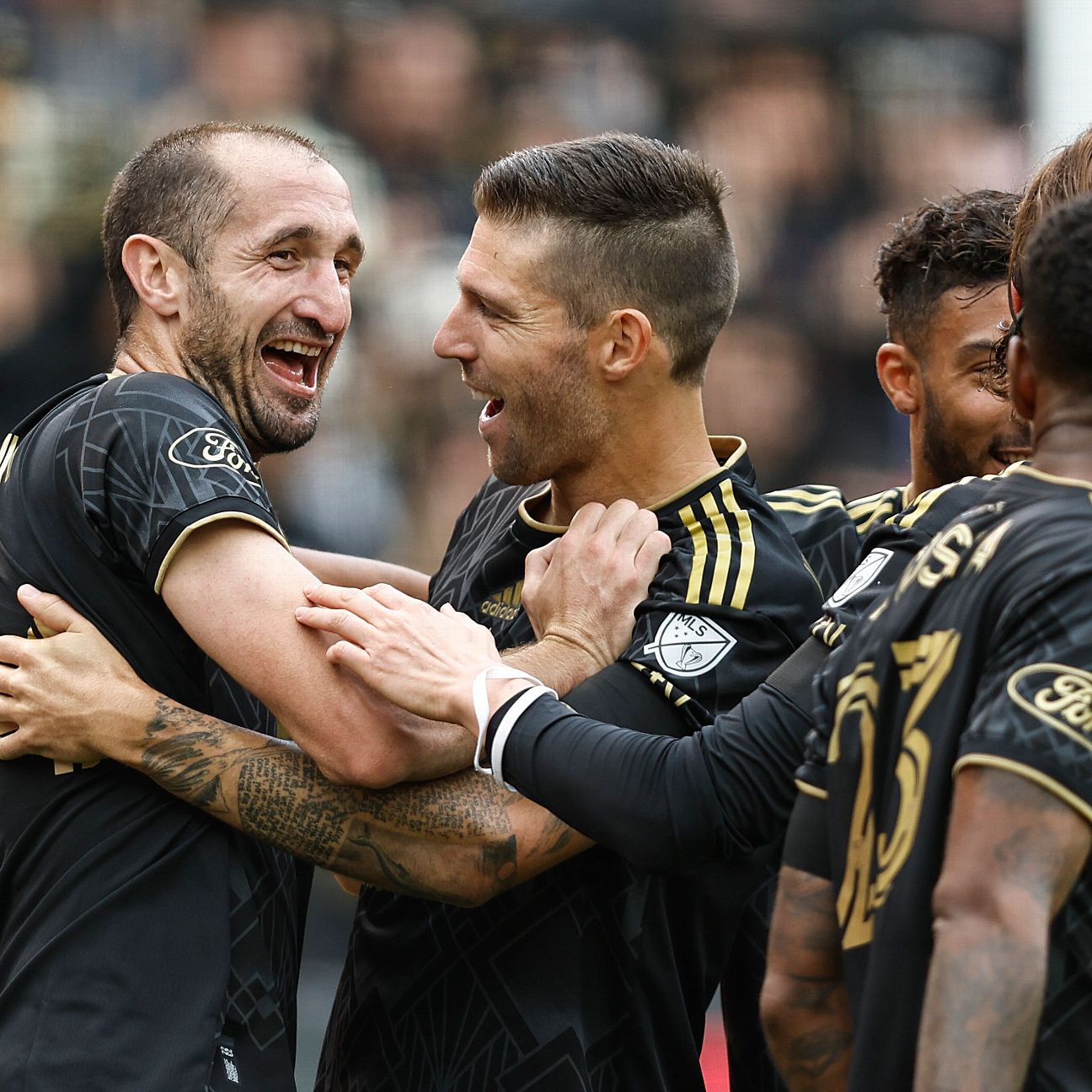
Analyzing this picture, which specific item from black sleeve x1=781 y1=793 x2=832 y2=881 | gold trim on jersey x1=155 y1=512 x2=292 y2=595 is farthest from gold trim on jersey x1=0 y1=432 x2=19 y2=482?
black sleeve x1=781 y1=793 x2=832 y2=881

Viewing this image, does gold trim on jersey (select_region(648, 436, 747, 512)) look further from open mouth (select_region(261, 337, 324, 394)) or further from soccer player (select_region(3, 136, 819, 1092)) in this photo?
open mouth (select_region(261, 337, 324, 394))

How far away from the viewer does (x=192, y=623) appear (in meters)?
2.70

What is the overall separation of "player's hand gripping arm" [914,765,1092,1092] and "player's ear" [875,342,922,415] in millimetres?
2053

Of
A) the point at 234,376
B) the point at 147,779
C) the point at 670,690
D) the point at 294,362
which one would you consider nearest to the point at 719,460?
the point at 670,690

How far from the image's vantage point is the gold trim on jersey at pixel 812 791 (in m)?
2.14

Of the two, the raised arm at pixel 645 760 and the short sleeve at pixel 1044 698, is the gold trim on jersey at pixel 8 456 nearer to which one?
the raised arm at pixel 645 760

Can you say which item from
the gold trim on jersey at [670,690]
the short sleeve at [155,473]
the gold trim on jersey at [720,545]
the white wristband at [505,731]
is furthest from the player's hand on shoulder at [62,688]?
the gold trim on jersey at [720,545]

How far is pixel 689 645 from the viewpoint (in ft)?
9.39

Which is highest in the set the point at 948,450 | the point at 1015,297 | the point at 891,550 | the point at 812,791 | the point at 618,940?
the point at 1015,297

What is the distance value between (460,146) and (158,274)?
391 cm

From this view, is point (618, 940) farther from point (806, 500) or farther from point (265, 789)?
point (806, 500)

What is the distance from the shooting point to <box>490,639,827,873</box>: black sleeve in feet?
8.16

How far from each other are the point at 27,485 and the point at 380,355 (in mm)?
3922

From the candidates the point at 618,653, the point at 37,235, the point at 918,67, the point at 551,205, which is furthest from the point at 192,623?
the point at 918,67
